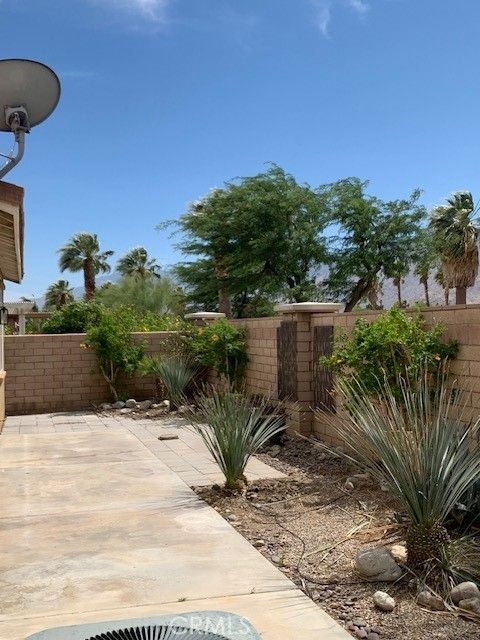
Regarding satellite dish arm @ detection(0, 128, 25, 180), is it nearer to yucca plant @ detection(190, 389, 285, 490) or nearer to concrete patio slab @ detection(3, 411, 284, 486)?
yucca plant @ detection(190, 389, 285, 490)

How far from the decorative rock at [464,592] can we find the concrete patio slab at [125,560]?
0.77m

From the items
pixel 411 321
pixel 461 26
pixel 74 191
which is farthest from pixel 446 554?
pixel 74 191

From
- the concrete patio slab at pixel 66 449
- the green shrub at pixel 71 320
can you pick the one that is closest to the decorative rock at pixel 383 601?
the concrete patio slab at pixel 66 449

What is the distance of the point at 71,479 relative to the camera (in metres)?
8.23

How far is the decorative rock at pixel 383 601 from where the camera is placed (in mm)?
4297

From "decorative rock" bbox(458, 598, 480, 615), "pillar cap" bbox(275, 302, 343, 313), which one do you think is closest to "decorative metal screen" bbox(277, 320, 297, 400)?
"pillar cap" bbox(275, 302, 343, 313)

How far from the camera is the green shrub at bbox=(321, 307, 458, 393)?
723cm

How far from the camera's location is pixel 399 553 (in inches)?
196

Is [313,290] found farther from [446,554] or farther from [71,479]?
[446,554]

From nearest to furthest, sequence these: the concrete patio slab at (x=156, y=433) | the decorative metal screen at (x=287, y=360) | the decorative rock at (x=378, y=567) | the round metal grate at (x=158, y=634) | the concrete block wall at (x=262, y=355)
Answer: the round metal grate at (x=158, y=634), the decorative rock at (x=378, y=567), the concrete patio slab at (x=156, y=433), the decorative metal screen at (x=287, y=360), the concrete block wall at (x=262, y=355)

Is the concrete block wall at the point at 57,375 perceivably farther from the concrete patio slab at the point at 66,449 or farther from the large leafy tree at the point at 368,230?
the large leafy tree at the point at 368,230

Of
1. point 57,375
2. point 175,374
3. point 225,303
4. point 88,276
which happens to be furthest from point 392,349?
point 88,276

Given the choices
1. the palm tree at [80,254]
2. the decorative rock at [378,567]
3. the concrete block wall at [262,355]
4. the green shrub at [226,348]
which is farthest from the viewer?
the palm tree at [80,254]

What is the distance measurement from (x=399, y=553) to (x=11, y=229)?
16.2 ft
